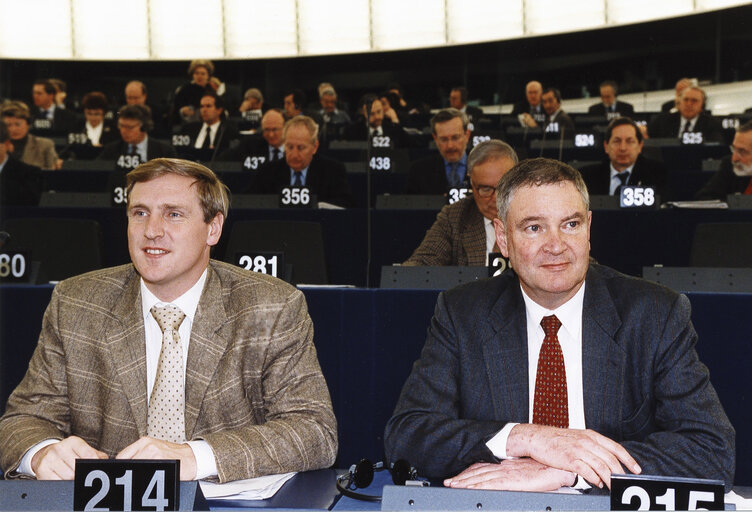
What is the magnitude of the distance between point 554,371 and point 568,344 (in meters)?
0.08

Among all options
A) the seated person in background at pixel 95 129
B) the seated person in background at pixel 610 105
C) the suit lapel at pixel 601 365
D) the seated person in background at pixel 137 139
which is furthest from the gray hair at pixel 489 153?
the seated person in background at pixel 610 105

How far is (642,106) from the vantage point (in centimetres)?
1666

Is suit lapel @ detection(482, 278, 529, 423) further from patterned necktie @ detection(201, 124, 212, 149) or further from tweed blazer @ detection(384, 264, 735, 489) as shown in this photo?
patterned necktie @ detection(201, 124, 212, 149)

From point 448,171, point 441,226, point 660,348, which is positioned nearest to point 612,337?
point 660,348

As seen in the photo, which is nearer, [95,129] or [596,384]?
[596,384]

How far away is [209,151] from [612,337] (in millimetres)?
7584

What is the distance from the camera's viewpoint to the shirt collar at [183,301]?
90.7 inches

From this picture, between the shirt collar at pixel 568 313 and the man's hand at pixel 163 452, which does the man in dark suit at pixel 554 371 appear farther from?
the man's hand at pixel 163 452

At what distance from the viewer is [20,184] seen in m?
6.70

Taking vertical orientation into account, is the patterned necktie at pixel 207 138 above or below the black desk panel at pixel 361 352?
above

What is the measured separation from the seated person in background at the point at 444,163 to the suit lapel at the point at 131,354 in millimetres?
4484

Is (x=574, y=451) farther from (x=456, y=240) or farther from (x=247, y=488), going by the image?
(x=456, y=240)

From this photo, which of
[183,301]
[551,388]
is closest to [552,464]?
[551,388]

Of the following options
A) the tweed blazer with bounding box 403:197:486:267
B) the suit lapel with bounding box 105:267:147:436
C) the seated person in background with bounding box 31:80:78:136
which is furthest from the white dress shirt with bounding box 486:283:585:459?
the seated person in background with bounding box 31:80:78:136
